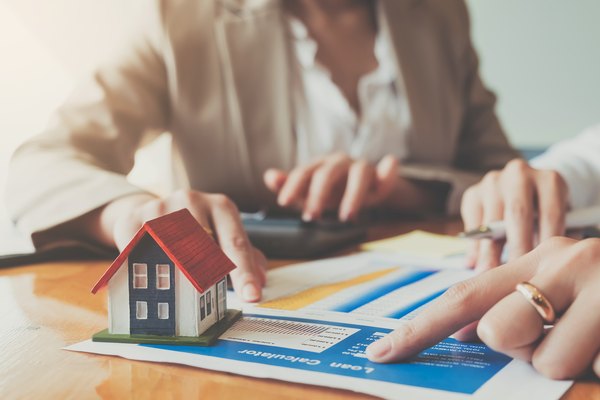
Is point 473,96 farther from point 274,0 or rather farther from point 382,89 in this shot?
point 274,0

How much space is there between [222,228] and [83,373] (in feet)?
0.78

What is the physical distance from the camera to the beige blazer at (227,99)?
1.11 meters

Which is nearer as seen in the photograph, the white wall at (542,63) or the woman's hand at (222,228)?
the woman's hand at (222,228)

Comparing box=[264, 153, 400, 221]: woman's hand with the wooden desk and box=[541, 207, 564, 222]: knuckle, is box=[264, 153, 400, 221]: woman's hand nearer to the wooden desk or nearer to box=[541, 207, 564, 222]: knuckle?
box=[541, 207, 564, 222]: knuckle

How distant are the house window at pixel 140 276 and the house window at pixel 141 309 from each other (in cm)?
1

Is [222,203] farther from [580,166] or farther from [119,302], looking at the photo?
[580,166]

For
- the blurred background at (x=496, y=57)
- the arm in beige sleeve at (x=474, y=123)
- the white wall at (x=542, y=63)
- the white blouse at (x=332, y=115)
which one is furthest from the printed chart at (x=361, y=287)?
the white wall at (x=542, y=63)

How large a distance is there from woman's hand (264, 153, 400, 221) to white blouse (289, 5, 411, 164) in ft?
0.89

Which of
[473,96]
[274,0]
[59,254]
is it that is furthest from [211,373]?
[473,96]

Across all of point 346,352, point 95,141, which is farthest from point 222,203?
point 95,141

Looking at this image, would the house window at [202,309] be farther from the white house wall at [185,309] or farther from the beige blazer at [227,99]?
the beige blazer at [227,99]

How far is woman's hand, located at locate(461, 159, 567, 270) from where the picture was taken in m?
0.65

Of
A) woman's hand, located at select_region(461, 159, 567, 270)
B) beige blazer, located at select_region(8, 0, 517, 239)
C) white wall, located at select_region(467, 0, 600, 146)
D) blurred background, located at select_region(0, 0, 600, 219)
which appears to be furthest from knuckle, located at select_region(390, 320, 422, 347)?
white wall, located at select_region(467, 0, 600, 146)

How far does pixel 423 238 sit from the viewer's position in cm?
86
